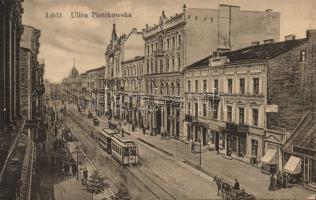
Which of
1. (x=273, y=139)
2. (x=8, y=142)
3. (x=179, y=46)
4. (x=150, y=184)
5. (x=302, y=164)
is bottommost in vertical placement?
(x=150, y=184)

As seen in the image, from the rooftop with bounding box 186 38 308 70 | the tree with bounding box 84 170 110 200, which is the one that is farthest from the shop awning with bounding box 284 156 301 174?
the tree with bounding box 84 170 110 200

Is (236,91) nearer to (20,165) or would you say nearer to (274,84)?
(274,84)

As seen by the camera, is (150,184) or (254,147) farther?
(254,147)

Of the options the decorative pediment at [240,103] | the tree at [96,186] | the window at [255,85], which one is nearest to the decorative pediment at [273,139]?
the window at [255,85]

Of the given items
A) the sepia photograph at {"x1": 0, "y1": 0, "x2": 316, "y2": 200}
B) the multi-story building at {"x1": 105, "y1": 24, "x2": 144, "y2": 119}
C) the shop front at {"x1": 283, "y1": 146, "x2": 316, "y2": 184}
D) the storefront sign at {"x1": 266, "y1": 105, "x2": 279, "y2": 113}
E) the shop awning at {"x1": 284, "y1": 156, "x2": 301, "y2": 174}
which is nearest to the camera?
the sepia photograph at {"x1": 0, "y1": 0, "x2": 316, "y2": 200}

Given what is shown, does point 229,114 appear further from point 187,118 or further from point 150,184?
point 150,184

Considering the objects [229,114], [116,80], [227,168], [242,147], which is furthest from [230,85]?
[116,80]

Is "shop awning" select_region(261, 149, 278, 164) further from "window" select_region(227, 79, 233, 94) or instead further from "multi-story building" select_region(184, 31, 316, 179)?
"window" select_region(227, 79, 233, 94)
